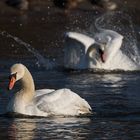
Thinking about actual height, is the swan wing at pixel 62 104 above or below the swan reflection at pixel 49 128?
above

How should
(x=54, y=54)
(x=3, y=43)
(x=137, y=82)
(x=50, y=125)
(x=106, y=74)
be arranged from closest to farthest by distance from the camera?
1. (x=50, y=125)
2. (x=137, y=82)
3. (x=106, y=74)
4. (x=54, y=54)
5. (x=3, y=43)

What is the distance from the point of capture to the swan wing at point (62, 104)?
584 inches

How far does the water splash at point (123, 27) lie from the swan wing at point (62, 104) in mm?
5897

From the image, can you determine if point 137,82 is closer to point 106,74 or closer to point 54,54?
point 106,74

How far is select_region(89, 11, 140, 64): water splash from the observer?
2202cm

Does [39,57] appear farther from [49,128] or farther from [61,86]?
[49,128]

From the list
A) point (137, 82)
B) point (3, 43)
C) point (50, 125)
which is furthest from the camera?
point (3, 43)

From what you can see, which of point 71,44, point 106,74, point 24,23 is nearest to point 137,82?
point 106,74

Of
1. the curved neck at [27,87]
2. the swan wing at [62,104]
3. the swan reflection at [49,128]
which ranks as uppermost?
the curved neck at [27,87]

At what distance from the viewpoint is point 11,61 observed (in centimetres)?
2072

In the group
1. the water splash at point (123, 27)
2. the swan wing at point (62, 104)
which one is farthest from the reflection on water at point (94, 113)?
the water splash at point (123, 27)

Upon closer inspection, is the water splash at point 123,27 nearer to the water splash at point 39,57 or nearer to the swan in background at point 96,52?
the swan in background at point 96,52

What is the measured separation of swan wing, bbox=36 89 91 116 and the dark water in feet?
0.70

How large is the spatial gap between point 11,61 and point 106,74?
1988 mm
